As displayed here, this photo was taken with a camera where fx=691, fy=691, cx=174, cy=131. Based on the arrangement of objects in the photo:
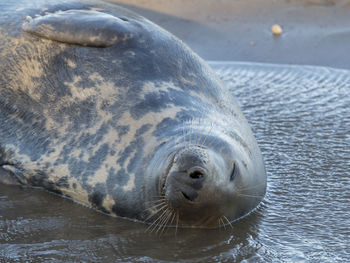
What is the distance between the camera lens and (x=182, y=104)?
3.96m

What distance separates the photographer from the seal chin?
3.27m

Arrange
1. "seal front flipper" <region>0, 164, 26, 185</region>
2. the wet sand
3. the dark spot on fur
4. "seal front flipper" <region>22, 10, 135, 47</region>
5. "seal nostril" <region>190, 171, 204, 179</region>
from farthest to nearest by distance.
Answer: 1. the wet sand
2. "seal front flipper" <region>0, 164, 26, 185</region>
3. "seal front flipper" <region>22, 10, 135, 47</region>
4. the dark spot on fur
5. "seal nostril" <region>190, 171, 204, 179</region>

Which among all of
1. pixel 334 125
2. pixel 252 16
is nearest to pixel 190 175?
pixel 334 125

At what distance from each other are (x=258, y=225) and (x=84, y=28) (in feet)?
5.12

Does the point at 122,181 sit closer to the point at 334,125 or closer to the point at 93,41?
the point at 93,41

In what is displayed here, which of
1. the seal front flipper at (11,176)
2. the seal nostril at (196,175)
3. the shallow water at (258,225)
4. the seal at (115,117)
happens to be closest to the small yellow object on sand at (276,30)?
the shallow water at (258,225)

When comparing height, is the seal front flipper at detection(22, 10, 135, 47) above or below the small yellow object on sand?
below

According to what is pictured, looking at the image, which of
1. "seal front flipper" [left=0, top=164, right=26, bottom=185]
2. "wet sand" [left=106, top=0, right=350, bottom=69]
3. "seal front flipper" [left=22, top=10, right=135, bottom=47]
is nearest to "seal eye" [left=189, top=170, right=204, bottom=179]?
"seal front flipper" [left=22, top=10, right=135, bottom=47]

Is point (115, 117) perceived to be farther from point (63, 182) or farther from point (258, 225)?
point (258, 225)

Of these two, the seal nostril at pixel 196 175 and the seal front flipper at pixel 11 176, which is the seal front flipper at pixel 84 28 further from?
the seal nostril at pixel 196 175

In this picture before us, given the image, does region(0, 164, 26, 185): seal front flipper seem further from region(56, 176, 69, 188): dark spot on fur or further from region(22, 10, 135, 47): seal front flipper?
region(22, 10, 135, 47): seal front flipper

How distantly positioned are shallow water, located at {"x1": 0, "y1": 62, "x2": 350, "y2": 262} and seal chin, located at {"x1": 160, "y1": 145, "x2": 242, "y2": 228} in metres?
0.17

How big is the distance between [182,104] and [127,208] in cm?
68

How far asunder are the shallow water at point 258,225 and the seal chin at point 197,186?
167 millimetres
